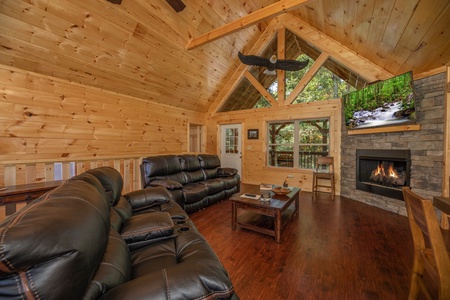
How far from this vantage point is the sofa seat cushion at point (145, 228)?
1.41 m

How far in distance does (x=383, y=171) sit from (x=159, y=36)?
5007mm

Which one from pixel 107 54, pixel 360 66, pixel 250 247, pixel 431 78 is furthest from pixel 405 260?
pixel 107 54

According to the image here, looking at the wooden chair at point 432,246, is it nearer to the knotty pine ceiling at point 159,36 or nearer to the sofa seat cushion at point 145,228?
the sofa seat cushion at point 145,228

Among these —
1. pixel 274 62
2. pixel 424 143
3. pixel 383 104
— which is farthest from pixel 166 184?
pixel 424 143

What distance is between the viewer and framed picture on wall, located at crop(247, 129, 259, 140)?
19.2 feet

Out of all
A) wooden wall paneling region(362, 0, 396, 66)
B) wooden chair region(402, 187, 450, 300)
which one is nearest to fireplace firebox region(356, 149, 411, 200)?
wooden wall paneling region(362, 0, 396, 66)

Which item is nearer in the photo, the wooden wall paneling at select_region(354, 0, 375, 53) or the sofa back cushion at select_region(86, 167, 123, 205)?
the sofa back cushion at select_region(86, 167, 123, 205)

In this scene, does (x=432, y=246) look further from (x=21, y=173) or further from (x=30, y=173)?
(x=21, y=173)

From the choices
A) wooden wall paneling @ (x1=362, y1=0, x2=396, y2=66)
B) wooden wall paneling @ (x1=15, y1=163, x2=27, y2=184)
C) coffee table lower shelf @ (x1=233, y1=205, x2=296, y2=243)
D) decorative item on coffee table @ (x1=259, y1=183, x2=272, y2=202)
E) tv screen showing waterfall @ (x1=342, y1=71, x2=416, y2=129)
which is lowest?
coffee table lower shelf @ (x1=233, y1=205, x2=296, y2=243)

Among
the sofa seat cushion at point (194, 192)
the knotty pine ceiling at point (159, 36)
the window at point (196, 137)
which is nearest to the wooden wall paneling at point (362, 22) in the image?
the knotty pine ceiling at point (159, 36)

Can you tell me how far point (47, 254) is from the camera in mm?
517

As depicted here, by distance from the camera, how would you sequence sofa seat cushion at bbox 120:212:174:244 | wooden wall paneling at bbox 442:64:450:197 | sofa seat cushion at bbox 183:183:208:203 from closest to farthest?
sofa seat cushion at bbox 120:212:174:244 < wooden wall paneling at bbox 442:64:450:197 < sofa seat cushion at bbox 183:183:208:203

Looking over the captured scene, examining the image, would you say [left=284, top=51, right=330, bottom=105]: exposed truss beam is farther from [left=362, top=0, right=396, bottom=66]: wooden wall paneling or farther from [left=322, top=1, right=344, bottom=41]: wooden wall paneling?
[left=362, top=0, right=396, bottom=66]: wooden wall paneling

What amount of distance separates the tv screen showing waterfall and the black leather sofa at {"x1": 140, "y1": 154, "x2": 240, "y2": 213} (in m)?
2.80
